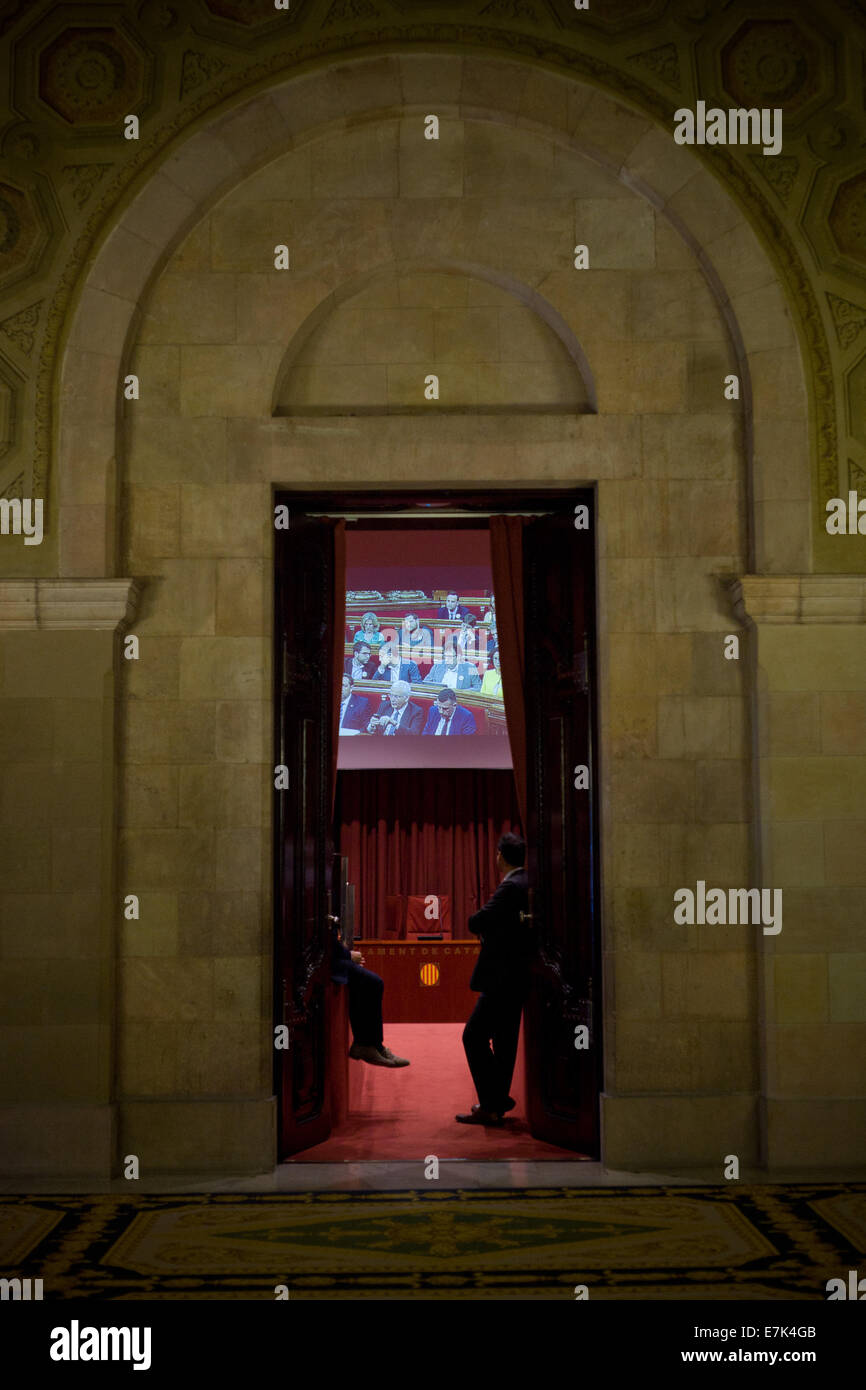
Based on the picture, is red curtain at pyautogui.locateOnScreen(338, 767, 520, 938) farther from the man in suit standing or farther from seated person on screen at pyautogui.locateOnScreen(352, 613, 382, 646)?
the man in suit standing

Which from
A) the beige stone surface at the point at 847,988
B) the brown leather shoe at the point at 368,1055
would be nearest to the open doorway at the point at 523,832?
the brown leather shoe at the point at 368,1055

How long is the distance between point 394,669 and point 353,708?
2.15 feet

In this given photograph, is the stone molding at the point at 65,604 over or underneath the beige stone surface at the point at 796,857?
over

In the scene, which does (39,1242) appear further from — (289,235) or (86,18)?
(86,18)

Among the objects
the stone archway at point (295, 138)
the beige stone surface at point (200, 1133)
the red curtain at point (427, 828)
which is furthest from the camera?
the red curtain at point (427, 828)

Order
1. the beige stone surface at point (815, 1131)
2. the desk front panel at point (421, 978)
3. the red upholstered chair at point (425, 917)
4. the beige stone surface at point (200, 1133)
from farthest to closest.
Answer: the red upholstered chair at point (425, 917) → the desk front panel at point (421, 978) → the beige stone surface at point (200, 1133) → the beige stone surface at point (815, 1131)

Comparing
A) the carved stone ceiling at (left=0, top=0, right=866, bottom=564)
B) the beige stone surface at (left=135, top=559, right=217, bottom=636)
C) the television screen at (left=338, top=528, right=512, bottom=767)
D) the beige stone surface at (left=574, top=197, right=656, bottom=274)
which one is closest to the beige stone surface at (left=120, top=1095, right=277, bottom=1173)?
the beige stone surface at (left=135, top=559, right=217, bottom=636)

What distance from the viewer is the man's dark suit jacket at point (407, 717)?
14.4 m

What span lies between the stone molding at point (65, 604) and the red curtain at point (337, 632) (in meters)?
1.63

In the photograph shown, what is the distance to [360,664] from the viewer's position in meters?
14.1

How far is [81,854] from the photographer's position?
691cm

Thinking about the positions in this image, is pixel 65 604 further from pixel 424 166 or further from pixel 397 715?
pixel 397 715

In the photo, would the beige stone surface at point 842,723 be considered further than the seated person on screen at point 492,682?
No

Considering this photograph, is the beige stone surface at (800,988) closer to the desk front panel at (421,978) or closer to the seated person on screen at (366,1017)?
the seated person on screen at (366,1017)
